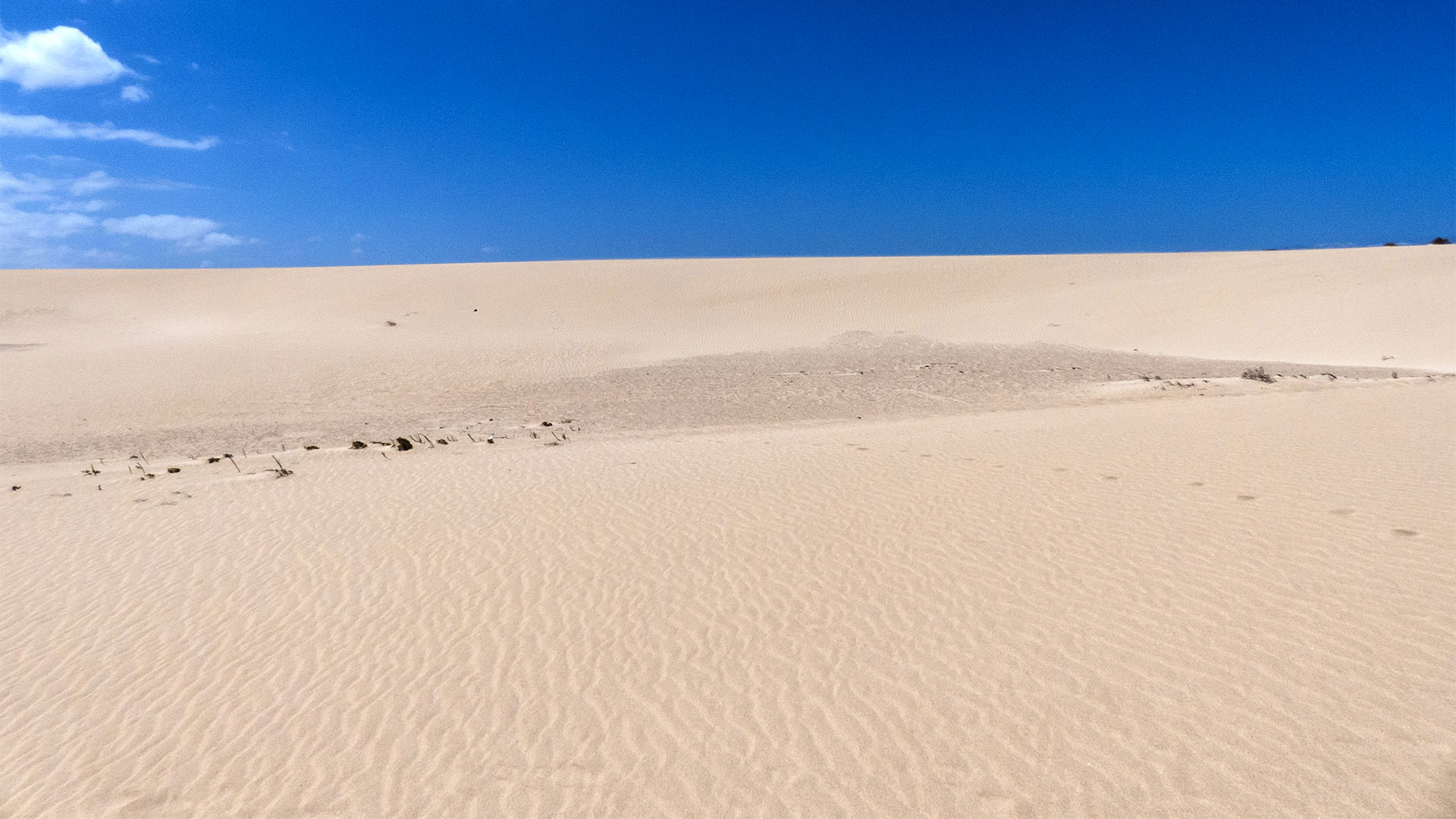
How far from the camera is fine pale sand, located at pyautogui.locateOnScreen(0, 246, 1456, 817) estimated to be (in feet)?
12.9

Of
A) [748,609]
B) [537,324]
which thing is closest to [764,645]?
[748,609]

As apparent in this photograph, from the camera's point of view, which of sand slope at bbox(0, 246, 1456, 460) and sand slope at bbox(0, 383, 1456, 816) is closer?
sand slope at bbox(0, 383, 1456, 816)

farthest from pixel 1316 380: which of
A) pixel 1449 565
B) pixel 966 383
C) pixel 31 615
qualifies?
pixel 31 615

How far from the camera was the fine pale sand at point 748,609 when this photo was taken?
12.9 feet

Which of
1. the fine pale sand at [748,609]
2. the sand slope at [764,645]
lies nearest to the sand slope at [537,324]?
the fine pale sand at [748,609]

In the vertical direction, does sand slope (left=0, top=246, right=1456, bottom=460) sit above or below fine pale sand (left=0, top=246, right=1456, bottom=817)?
above

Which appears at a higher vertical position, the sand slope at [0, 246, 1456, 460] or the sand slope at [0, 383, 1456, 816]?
the sand slope at [0, 246, 1456, 460]

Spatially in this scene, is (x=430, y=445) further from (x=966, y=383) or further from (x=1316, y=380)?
(x=1316, y=380)

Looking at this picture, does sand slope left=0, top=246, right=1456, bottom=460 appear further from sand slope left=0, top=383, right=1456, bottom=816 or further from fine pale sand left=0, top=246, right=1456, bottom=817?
sand slope left=0, top=383, right=1456, bottom=816

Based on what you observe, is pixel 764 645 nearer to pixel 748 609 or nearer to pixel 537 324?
pixel 748 609

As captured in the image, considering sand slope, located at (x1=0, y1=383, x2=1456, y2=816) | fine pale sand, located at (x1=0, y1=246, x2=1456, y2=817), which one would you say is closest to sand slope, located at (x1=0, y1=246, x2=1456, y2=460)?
fine pale sand, located at (x1=0, y1=246, x2=1456, y2=817)

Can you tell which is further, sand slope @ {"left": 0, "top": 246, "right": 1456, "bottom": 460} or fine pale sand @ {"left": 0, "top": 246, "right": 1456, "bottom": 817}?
sand slope @ {"left": 0, "top": 246, "right": 1456, "bottom": 460}

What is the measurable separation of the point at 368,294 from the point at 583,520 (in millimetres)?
36849

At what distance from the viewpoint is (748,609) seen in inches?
236
